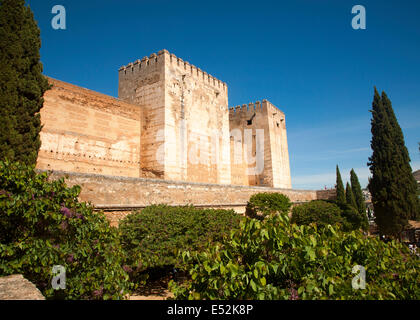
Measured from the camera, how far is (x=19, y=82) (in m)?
7.38

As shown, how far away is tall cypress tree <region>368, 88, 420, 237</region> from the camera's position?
15188mm

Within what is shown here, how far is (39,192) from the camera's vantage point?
3676 millimetres

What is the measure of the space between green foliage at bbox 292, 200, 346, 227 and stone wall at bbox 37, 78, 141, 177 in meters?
9.38

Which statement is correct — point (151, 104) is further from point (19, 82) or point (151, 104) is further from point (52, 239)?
point (52, 239)

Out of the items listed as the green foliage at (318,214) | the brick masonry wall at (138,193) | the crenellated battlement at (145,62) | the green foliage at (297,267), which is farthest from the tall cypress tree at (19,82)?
the green foliage at (318,214)

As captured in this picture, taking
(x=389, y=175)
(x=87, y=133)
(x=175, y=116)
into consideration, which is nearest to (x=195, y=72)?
(x=175, y=116)

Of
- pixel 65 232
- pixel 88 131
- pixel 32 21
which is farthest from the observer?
pixel 88 131

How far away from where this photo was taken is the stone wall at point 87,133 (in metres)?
10.1

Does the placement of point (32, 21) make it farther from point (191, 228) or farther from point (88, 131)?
point (191, 228)

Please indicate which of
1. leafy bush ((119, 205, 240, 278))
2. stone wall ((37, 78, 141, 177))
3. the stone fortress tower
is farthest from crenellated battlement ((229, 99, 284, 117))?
leafy bush ((119, 205, 240, 278))

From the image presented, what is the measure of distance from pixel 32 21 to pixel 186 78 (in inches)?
314

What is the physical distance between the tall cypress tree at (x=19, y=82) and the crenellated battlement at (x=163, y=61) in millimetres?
6364

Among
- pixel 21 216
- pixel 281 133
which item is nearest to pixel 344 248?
pixel 21 216

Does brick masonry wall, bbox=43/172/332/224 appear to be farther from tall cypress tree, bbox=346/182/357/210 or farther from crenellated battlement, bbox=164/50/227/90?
tall cypress tree, bbox=346/182/357/210
